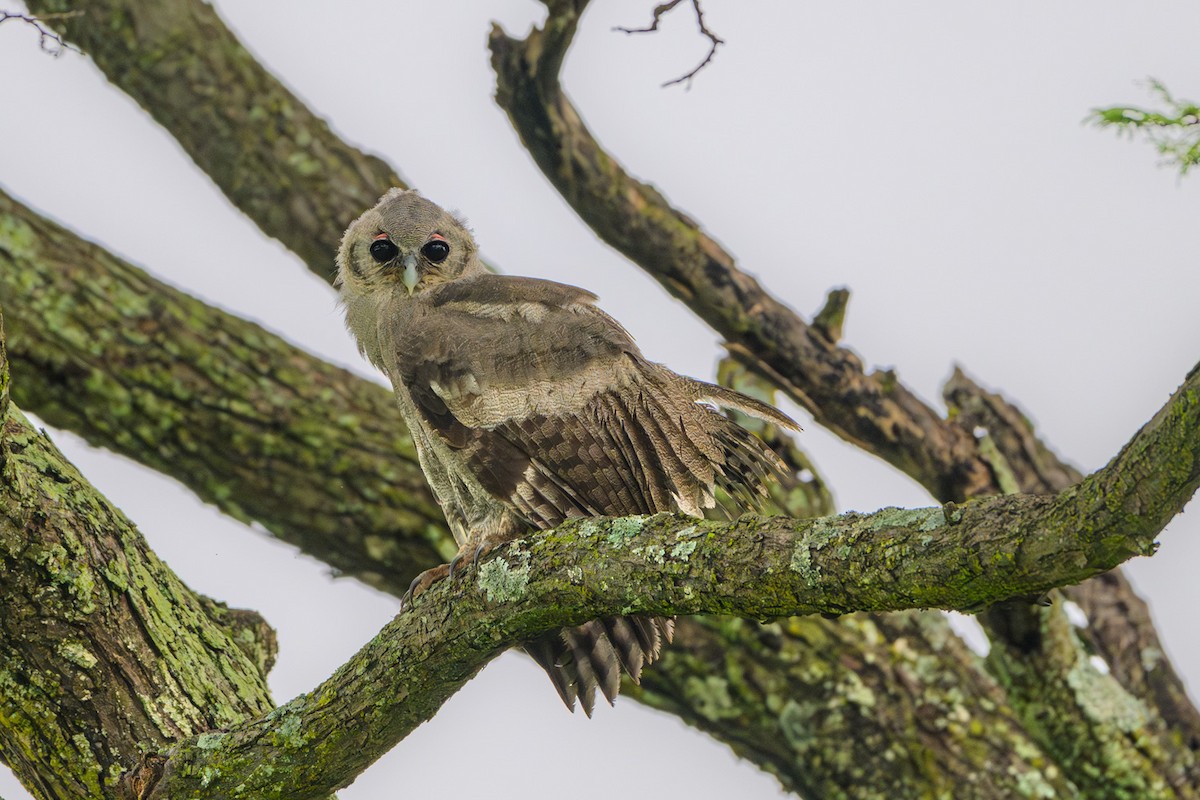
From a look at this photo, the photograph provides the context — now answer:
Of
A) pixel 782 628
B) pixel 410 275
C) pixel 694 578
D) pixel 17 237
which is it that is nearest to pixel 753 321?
pixel 782 628

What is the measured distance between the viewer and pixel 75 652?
3.57m

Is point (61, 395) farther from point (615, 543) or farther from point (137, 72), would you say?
point (615, 543)

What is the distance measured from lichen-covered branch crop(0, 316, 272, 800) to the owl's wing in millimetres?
1135

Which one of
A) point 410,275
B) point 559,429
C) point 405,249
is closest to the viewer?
point 559,429

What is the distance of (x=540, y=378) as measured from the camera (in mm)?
4410

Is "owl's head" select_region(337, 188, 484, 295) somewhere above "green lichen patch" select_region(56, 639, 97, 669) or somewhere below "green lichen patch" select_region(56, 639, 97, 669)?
above

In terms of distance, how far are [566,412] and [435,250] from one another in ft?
4.02

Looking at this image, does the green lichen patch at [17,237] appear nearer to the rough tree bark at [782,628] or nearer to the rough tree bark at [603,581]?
the rough tree bark at [782,628]

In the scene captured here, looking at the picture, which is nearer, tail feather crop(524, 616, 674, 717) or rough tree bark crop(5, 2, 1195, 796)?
tail feather crop(524, 616, 674, 717)

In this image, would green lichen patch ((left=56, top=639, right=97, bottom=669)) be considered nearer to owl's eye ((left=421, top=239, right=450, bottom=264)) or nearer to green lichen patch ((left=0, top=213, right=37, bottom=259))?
owl's eye ((left=421, top=239, right=450, bottom=264))

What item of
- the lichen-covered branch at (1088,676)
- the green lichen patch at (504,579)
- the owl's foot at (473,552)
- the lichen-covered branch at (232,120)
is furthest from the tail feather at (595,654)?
the lichen-covered branch at (232,120)

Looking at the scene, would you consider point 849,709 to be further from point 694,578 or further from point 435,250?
point 694,578

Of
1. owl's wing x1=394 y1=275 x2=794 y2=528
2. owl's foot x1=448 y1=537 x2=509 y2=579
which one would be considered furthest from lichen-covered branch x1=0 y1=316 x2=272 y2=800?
owl's wing x1=394 y1=275 x2=794 y2=528

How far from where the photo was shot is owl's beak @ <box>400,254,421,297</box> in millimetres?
5027
